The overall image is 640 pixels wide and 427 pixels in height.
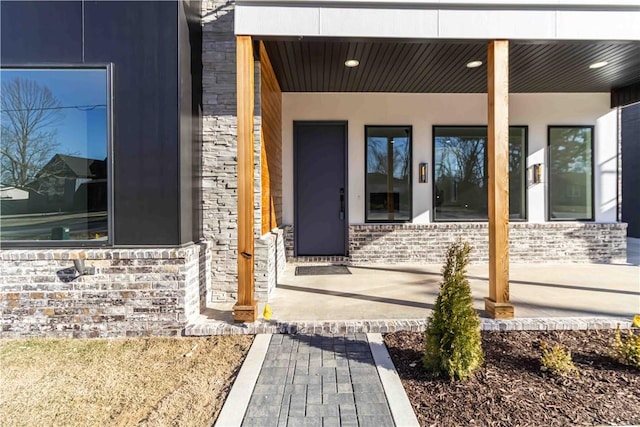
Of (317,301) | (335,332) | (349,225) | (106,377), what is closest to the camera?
(106,377)

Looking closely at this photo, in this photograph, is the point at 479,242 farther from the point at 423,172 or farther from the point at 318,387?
the point at 318,387

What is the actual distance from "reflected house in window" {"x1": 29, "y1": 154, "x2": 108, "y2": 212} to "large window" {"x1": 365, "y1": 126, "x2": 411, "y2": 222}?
4411mm

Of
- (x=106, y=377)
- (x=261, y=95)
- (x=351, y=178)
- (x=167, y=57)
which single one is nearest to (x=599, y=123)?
(x=351, y=178)

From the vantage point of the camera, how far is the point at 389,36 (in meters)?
3.63

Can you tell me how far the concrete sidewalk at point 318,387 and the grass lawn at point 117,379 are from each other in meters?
0.18

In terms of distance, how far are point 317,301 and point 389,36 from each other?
3075mm

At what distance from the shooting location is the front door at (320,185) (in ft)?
21.6

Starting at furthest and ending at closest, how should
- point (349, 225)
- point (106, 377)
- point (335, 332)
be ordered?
point (349, 225)
point (335, 332)
point (106, 377)

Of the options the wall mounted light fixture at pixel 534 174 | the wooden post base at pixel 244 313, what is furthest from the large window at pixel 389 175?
the wooden post base at pixel 244 313

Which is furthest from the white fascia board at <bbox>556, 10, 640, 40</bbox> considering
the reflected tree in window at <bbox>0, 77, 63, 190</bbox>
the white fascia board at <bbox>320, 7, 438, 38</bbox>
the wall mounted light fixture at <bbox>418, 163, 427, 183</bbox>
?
the reflected tree in window at <bbox>0, 77, 63, 190</bbox>

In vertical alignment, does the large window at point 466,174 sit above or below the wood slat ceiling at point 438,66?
below

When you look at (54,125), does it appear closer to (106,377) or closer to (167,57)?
(167,57)

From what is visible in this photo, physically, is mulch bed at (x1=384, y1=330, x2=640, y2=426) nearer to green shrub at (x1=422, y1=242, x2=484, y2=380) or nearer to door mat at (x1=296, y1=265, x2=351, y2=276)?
green shrub at (x1=422, y1=242, x2=484, y2=380)

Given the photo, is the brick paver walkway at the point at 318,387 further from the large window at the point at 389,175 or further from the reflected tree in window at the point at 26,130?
the large window at the point at 389,175
